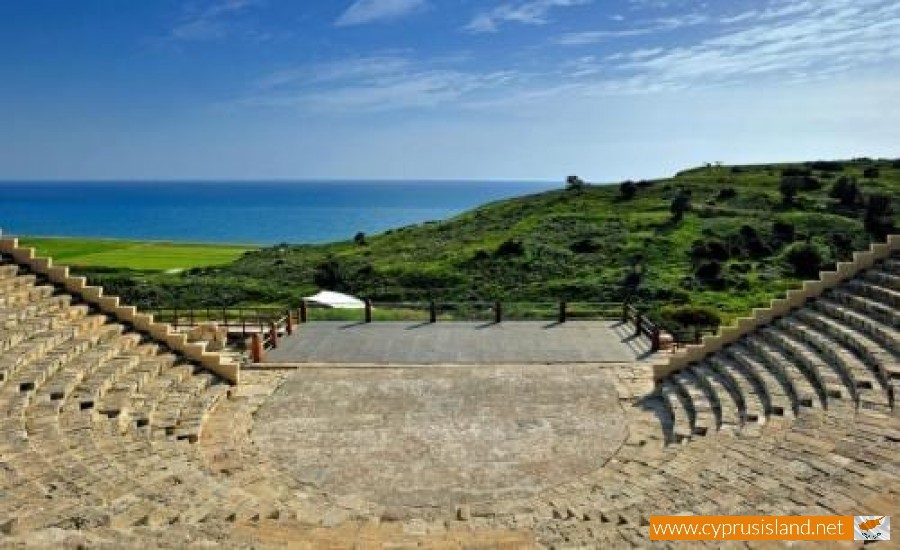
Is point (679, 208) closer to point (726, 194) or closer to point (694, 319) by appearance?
point (726, 194)

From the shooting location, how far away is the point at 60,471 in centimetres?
1062

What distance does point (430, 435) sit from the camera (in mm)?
15203

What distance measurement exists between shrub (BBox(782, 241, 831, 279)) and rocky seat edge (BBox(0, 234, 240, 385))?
33.7m

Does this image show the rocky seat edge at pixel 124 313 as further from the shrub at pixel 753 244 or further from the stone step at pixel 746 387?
the shrub at pixel 753 244

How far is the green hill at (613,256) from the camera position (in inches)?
1553

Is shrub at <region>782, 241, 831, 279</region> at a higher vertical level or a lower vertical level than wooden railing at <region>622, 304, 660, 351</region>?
higher

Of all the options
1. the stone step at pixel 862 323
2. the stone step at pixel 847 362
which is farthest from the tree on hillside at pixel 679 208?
the stone step at pixel 847 362

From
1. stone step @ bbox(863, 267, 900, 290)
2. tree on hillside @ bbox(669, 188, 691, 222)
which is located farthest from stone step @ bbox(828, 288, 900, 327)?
tree on hillside @ bbox(669, 188, 691, 222)

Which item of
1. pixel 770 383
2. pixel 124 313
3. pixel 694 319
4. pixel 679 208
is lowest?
pixel 694 319

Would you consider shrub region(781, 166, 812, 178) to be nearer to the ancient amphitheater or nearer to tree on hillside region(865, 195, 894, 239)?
tree on hillside region(865, 195, 894, 239)

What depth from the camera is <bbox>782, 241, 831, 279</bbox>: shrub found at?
39906mm

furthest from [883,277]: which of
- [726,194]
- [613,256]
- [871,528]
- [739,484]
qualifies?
[726,194]

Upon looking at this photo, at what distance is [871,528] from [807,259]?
3596 cm

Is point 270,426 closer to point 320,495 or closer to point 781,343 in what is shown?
point 320,495
